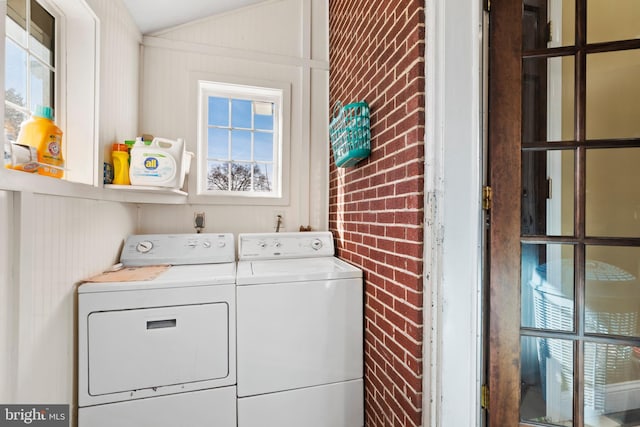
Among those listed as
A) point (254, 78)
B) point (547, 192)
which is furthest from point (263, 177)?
point (547, 192)

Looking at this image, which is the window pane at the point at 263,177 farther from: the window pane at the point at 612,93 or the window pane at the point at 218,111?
the window pane at the point at 612,93

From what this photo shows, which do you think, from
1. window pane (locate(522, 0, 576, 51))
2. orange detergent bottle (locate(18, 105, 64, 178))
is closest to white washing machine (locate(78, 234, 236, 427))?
orange detergent bottle (locate(18, 105, 64, 178))

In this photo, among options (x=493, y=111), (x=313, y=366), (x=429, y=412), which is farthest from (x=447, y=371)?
(x=493, y=111)

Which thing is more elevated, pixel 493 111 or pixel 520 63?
pixel 520 63

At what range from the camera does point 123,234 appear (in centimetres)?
178

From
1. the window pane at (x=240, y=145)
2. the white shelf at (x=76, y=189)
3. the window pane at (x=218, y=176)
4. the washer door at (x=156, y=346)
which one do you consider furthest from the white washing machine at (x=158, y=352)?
the window pane at (x=240, y=145)

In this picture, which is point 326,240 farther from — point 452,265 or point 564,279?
point 564,279

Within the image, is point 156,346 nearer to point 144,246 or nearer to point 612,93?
point 144,246

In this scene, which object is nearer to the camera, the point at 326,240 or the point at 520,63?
the point at 520,63

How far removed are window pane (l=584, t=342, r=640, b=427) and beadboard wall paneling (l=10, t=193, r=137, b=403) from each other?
6.84ft

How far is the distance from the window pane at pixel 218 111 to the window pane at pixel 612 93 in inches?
87.7

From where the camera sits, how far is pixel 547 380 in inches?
43.7

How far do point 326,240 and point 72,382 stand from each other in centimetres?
159

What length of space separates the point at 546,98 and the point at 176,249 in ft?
7.09
